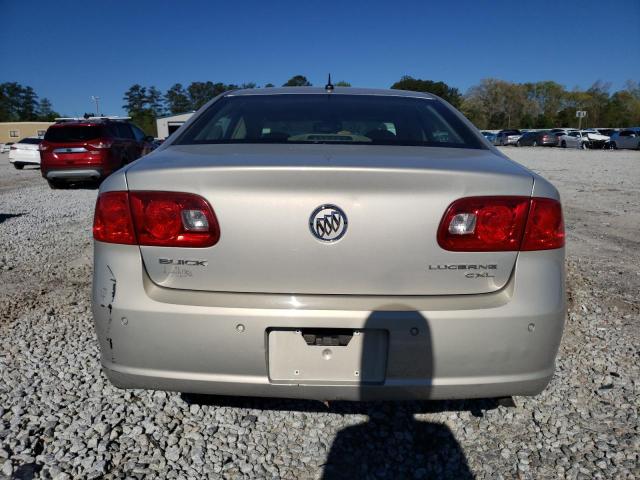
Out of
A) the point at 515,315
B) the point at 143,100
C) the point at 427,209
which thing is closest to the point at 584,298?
the point at 515,315

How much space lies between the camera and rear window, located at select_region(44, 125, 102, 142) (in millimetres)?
10969

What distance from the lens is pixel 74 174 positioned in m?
11.0

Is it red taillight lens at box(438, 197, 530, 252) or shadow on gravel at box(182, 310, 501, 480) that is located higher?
red taillight lens at box(438, 197, 530, 252)

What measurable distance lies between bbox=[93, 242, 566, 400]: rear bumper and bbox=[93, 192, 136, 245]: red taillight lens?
0.12ft

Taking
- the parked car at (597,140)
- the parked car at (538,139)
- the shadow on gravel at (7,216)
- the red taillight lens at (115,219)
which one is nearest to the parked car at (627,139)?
the parked car at (597,140)

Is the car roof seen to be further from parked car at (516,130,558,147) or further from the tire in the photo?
parked car at (516,130,558,147)

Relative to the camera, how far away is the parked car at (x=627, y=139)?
109ft

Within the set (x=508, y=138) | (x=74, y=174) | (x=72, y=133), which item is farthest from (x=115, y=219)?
(x=508, y=138)

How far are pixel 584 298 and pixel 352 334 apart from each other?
2998 mm

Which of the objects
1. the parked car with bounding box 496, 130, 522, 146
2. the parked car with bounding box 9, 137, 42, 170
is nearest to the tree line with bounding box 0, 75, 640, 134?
the parked car with bounding box 496, 130, 522, 146

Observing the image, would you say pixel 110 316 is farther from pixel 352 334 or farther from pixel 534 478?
pixel 534 478

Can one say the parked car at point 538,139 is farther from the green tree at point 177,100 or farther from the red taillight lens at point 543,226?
the green tree at point 177,100

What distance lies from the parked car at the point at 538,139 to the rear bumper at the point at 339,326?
1847 inches

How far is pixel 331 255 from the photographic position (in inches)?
66.2
